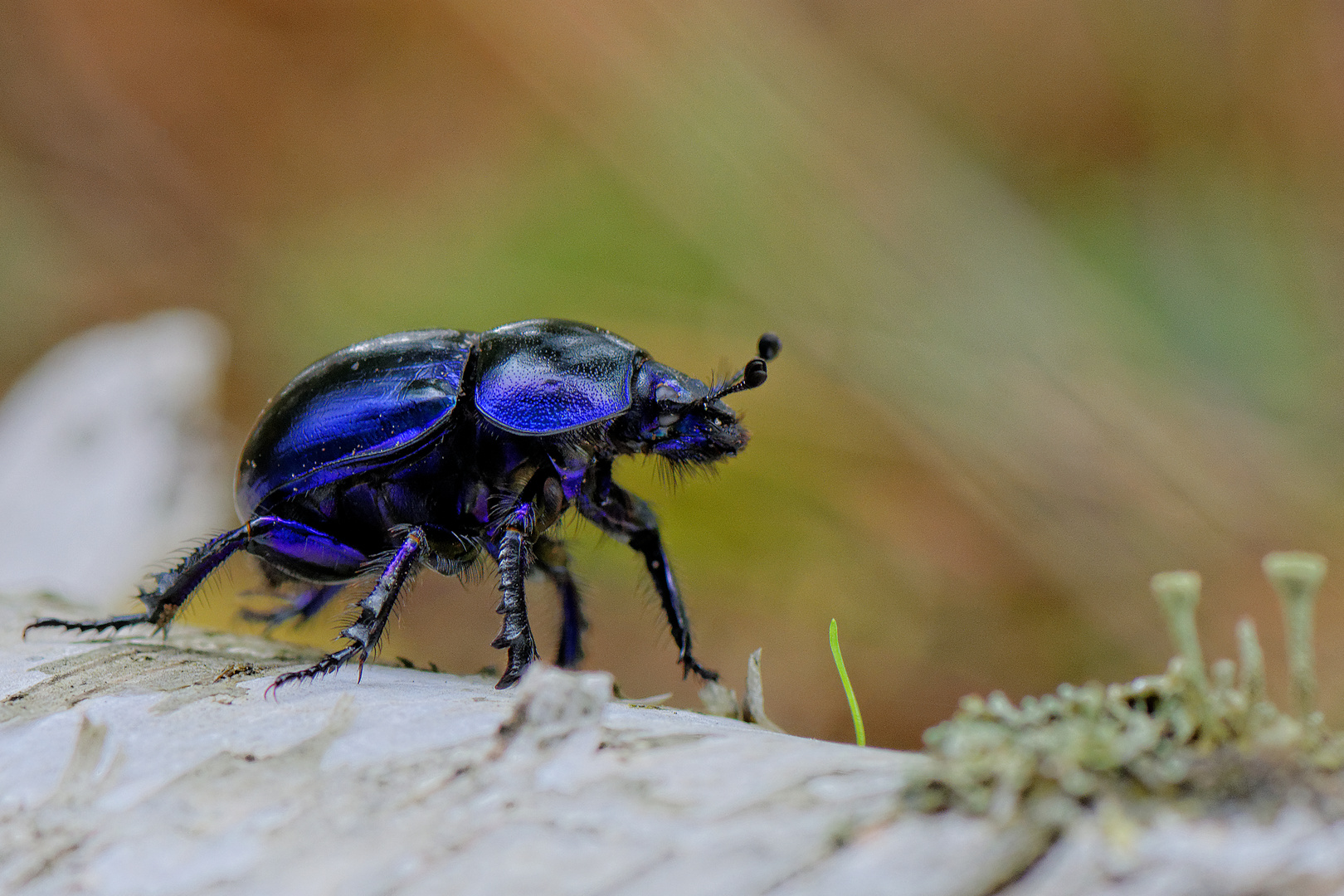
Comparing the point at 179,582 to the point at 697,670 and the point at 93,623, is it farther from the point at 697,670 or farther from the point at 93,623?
the point at 697,670

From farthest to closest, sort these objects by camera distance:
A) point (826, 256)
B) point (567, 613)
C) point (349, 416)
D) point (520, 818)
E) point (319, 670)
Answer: point (826, 256), point (567, 613), point (349, 416), point (319, 670), point (520, 818)

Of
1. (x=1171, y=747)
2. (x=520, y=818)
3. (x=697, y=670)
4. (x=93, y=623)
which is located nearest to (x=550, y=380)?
(x=697, y=670)

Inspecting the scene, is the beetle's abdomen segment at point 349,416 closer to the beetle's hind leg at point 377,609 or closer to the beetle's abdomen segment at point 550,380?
the beetle's abdomen segment at point 550,380

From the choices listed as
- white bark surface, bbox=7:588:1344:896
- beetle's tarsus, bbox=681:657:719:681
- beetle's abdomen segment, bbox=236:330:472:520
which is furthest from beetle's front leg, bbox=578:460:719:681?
white bark surface, bbox=7:588:1344:896

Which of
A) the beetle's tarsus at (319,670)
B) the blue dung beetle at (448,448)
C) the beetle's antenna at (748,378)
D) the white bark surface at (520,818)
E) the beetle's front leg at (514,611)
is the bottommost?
the white bark surface at (520,818)

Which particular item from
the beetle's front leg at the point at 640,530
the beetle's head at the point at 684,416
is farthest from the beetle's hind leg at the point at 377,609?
the beetle's head at the point at 684,416

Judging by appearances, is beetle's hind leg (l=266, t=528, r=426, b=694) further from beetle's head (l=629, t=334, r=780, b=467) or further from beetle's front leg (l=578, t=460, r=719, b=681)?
beetle's head (l=629, t=334, r=780, b=467)

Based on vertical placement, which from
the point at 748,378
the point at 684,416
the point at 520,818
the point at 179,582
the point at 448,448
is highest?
the point at 748,378

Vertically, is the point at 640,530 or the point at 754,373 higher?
the point at 754,373
